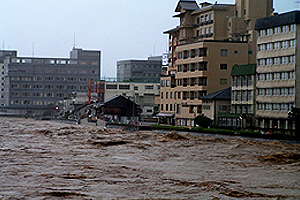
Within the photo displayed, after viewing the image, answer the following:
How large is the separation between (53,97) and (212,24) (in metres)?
114

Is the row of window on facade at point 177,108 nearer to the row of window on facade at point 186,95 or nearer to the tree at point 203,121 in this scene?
the row of window on facade at point 186,95

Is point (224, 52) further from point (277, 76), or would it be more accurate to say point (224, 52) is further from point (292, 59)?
point (292, 59)

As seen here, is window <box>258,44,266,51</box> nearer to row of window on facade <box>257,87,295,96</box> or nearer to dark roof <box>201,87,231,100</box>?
row of window on facade <box>257,87,295,96</box>

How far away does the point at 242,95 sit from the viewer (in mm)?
72812

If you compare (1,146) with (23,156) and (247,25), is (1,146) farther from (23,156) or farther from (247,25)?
(247,25)

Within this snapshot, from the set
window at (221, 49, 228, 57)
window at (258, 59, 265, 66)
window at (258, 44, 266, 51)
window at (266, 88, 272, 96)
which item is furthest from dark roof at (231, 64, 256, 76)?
window at (221, 49, 228, 57)

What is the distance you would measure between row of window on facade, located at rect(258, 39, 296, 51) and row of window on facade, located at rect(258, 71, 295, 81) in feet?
9.71

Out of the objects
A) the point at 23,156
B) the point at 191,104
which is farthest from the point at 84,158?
the point at 191,104

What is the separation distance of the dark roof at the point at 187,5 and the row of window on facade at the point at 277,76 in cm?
3121

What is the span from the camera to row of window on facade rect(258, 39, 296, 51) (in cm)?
6350

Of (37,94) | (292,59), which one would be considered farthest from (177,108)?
(37,94)

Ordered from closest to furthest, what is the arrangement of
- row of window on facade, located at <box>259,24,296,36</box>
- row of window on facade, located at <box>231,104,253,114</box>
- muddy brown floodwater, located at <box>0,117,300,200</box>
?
muddy brown floodwater, located at <box>0,117,300,200</box> < row of window on facade, located at <box>259,24,296,36</box> < row of window on facade, located at <box>231,104,253,114</box>

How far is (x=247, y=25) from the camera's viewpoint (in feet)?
281

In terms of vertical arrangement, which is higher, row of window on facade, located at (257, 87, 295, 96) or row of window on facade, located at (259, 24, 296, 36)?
row of window on facade, located at (259, 24, 296, 36)
